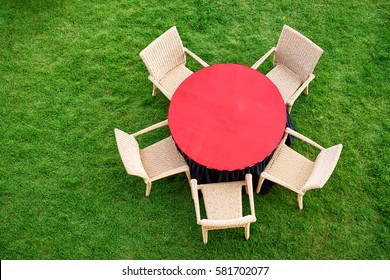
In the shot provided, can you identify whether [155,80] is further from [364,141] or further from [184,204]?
[364,141]

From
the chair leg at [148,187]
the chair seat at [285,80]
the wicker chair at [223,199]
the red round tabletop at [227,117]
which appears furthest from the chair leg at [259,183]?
the chair leg at [148,187]

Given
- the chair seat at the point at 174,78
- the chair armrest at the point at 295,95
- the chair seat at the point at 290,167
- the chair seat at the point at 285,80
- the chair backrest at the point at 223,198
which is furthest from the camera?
the chair seat at the point at 174,78

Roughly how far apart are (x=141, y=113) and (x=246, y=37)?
2.46 m

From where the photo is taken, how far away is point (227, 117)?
6.07m

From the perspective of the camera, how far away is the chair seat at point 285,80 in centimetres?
680

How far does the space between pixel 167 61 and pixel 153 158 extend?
5.35 feet

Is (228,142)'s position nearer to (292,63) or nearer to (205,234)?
(205,234)

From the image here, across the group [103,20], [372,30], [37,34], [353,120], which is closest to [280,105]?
[353,120]

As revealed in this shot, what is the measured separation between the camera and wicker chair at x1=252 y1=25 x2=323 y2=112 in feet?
21.6

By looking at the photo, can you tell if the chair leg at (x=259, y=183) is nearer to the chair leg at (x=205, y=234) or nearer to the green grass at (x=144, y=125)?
the green grass at (x=144, y=125)

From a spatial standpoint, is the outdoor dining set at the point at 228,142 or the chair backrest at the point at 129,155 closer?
the chair backrest at the point at 129,155

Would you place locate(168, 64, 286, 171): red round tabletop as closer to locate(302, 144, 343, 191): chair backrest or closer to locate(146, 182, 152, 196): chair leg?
locate(302, 144, 343, 191): chair backrest

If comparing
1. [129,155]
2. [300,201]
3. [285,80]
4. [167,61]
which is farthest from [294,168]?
[167,61]

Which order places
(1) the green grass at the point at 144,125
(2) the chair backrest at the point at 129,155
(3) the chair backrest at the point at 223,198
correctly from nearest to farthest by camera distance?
(2) the chair backrest at the point at 129,155, (3) the chair backrest at the point at 223,198, (1) the green grass at the point at 144,125
